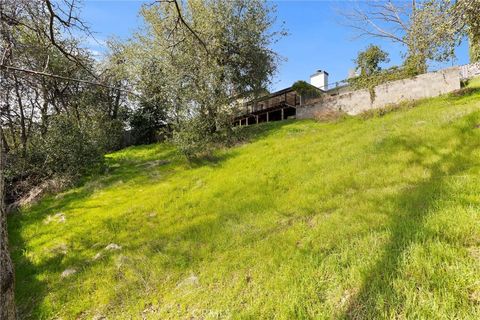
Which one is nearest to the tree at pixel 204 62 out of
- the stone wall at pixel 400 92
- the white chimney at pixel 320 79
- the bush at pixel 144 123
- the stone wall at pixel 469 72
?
the bush at pixel 144 123

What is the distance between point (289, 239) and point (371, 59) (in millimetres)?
20583

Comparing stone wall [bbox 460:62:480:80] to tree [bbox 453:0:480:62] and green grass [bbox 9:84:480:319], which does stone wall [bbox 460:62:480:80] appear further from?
green grass [bbox 9:84:480:319]

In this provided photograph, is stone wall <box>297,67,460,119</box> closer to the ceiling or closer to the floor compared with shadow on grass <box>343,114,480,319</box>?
closer to the ceiling

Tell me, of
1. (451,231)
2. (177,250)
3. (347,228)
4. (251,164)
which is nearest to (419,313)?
(451,231)

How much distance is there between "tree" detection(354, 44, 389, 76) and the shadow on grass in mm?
15699

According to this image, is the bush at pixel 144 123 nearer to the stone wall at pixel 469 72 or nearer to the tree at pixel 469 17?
the tree at pixel 469 17

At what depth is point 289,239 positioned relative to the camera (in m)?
4.08

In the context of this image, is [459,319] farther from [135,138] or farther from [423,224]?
[135,138]

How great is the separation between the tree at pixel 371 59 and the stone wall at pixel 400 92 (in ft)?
21.6

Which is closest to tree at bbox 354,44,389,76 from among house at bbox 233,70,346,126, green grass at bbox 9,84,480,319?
house at bbox 233,70,346,126

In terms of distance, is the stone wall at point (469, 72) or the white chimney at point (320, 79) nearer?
the stone wall at point (469, 72)

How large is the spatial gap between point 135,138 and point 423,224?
20309 millimetres

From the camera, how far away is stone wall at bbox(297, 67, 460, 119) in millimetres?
12820

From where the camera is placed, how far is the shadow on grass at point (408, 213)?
8.30 ft
